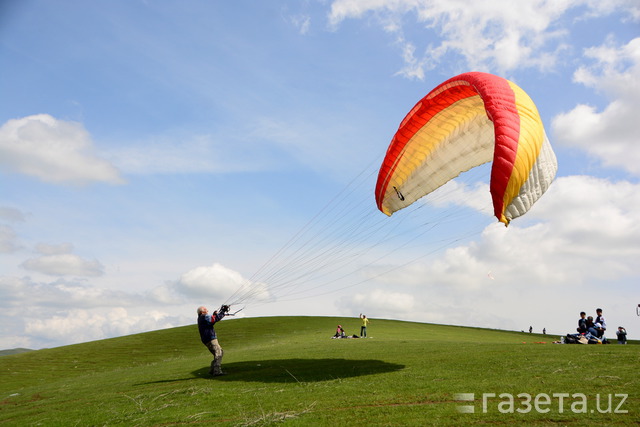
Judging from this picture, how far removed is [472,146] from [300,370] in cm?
933

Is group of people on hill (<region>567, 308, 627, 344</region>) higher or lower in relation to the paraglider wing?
lower

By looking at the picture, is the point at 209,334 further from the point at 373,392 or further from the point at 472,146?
the point at 472,146

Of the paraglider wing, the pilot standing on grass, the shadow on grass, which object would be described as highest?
the paraglider wing

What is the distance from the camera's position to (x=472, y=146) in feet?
52.8

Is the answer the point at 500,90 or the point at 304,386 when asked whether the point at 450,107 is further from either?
the point at 304,386

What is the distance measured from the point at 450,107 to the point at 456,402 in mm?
9794

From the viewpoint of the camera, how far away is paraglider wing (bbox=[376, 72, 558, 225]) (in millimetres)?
11516

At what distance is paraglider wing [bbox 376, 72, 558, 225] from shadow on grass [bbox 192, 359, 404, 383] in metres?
5.55

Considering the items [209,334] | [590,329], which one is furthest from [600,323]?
[209,334]

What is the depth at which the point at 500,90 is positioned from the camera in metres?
12.7

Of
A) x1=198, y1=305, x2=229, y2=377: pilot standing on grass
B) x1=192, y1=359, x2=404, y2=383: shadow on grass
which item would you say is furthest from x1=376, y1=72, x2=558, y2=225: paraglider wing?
x1=198, y1=305, x2=229, y2=377: pilot standing on grass

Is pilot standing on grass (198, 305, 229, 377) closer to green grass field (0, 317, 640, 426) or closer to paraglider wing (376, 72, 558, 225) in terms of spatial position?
green grass field (0, 317, 640, 426)

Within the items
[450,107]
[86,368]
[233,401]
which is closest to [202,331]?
[233,401]

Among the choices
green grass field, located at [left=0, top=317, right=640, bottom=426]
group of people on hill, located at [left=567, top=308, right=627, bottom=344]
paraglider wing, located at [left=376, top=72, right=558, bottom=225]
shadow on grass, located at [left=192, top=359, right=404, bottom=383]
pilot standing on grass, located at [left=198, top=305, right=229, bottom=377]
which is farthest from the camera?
group of people on hill, located at [left=567, top=308, right=627, bottom=344]
